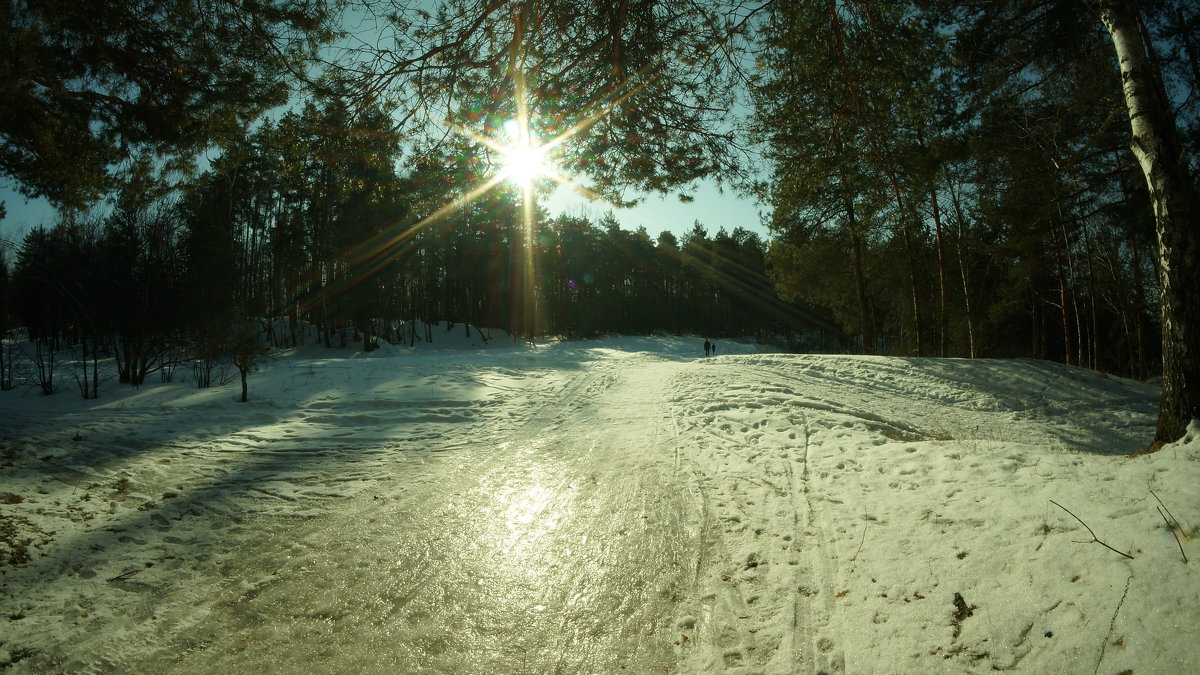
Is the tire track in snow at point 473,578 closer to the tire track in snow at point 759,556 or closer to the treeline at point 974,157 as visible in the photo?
the tire track in snow at point 759,556

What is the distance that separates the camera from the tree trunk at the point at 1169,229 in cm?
477

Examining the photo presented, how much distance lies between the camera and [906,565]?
3.36 m

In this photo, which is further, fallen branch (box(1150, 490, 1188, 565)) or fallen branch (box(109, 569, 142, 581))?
fallen branch (box(109, 569, 142, 581))

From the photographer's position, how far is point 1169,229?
5000mm

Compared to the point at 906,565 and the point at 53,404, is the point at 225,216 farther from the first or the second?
the point at 906,565

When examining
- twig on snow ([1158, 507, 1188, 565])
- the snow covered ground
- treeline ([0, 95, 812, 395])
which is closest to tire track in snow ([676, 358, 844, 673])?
the snow covered ground

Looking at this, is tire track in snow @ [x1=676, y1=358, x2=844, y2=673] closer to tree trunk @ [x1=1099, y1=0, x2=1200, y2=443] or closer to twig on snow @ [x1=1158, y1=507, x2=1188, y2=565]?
twig on snow @ [x1=1158, y1=507, x2=1188, y2=565]

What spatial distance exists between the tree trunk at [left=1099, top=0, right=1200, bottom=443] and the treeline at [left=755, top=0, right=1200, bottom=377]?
112 mm

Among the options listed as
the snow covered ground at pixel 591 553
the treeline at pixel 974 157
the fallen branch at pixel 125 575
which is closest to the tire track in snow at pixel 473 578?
the snow covered ground at pixel 591 553

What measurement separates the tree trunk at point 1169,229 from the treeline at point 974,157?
112mm

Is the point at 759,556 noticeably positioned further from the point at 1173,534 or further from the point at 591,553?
the point at 1173,534

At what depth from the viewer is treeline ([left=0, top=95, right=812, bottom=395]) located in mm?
6367

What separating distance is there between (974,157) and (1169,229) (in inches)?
349

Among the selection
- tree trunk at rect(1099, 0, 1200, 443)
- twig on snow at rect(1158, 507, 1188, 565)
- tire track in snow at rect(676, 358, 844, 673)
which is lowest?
tire track in snow at rect(676, 358, 844, 673)
